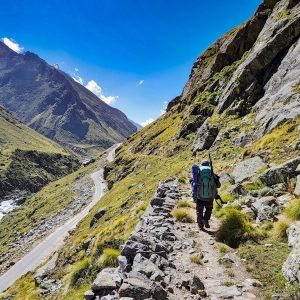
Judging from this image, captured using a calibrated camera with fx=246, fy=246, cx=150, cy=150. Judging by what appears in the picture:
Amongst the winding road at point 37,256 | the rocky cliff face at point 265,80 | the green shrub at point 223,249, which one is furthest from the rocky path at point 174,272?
the winding road at point 37,256

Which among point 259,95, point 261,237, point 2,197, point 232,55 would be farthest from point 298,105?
point 2,197

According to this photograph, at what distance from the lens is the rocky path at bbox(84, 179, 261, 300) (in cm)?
612

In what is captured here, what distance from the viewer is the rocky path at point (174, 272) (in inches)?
241

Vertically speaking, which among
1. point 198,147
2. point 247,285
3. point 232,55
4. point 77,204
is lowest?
point 77,204

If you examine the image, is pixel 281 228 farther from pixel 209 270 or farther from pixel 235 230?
pixel 209 270

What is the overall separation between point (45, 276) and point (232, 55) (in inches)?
2532

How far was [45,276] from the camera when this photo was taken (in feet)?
66.3

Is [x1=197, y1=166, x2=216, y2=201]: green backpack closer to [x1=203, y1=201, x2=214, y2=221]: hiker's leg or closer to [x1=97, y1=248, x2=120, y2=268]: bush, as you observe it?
[x1=203, y1=201, x2=214, y2=221]: hiker's leg

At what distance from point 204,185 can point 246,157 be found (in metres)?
12.5

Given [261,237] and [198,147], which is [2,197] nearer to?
[198,147]

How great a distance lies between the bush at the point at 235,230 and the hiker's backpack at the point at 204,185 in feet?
4.00

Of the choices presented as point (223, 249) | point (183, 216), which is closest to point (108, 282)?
point (223, 249)

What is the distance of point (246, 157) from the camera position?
21719mm

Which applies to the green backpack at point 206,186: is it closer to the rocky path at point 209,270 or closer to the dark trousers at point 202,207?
the dark trousers at point 202,207
